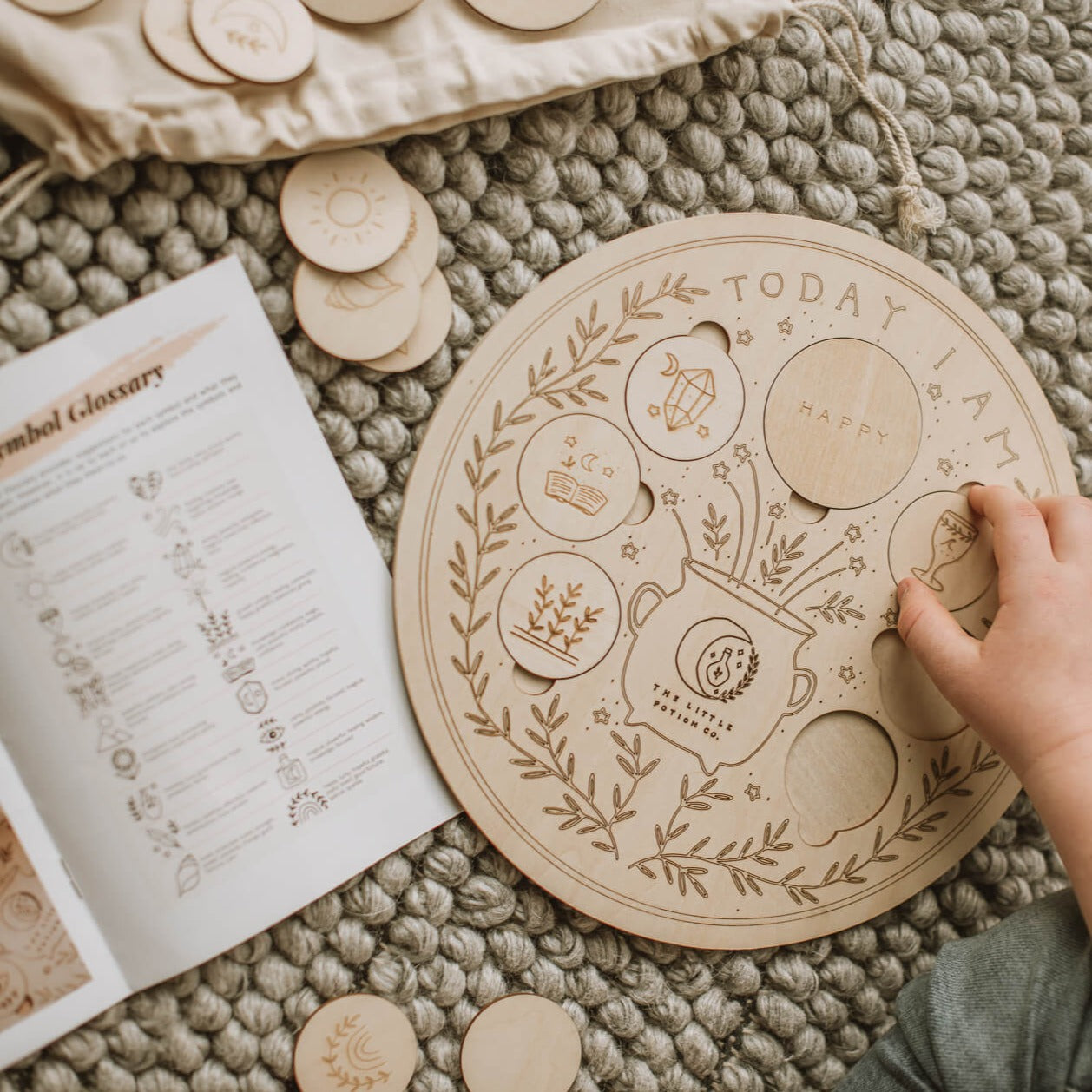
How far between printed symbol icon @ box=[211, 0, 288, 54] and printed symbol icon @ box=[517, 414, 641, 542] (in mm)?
220

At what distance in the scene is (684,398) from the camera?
0.48 meters

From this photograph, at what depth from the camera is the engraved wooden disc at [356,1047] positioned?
0.47m

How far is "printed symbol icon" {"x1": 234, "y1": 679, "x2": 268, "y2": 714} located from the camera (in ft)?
1.52

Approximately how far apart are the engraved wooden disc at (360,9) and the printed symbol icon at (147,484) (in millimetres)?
234

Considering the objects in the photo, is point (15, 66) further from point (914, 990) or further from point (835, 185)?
point (914, 990)

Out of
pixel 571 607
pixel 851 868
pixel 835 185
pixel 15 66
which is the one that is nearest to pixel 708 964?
pixel 851 868

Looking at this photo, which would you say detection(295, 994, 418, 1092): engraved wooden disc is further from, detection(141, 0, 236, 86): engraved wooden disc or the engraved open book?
detection(141, 0, 236, 86): engraved wooden disc

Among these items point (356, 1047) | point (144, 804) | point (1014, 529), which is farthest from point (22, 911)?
point (1014, 529)

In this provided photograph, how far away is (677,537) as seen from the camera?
0.48 metres

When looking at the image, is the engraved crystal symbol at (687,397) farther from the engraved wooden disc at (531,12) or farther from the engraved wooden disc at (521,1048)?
the engraved wooden disc at (521,1048)

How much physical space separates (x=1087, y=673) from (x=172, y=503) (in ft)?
1.51

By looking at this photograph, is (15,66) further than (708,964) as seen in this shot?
No

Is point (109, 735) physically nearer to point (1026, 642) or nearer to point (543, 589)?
point (543, 589)

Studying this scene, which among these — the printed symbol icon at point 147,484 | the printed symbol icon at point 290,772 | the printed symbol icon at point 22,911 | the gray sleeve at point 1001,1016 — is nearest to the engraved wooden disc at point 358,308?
the printed symbol icon at point 147,484
